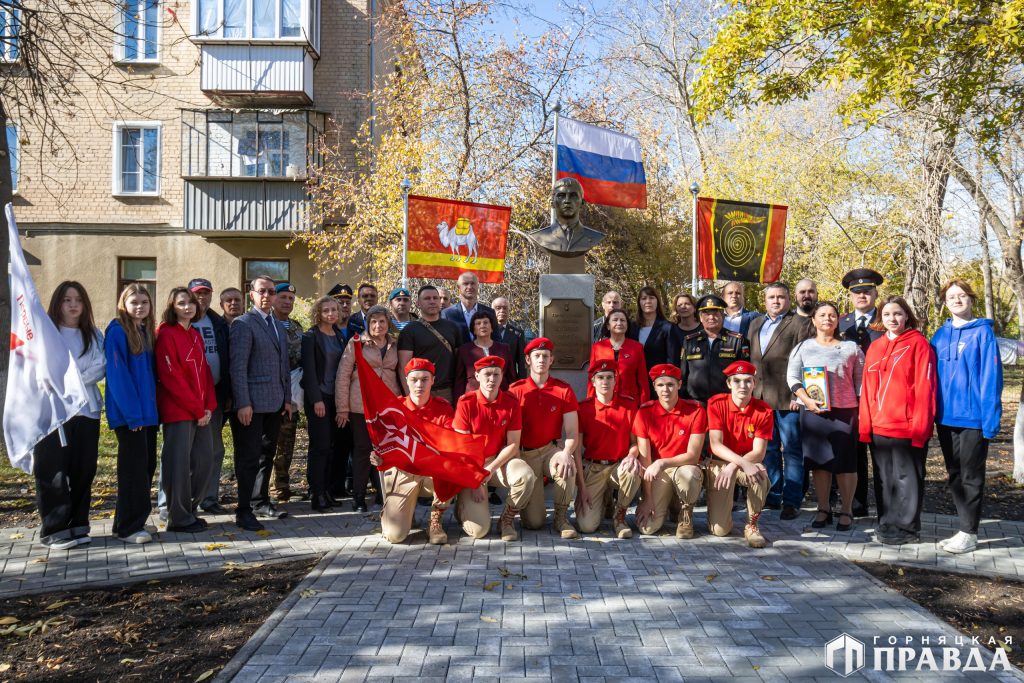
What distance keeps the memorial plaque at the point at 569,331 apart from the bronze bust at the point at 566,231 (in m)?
0.55

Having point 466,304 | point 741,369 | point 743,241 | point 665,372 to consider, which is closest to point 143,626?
point 665,372

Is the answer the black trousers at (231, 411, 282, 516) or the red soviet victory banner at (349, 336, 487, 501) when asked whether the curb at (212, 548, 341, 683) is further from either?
the black trousers at (231, 411, 282, 516)

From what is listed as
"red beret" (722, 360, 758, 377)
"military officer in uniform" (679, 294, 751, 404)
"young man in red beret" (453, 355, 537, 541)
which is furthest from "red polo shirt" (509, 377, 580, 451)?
"military officer in uniform" (679, 294, 751, 404)

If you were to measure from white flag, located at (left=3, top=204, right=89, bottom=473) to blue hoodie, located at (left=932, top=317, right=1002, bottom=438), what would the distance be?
6.20 meters

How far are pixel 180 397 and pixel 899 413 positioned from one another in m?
5.49

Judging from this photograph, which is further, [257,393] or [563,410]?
[257,393]

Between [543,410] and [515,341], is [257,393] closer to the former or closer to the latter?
[543,410]

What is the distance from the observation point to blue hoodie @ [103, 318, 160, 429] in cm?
612

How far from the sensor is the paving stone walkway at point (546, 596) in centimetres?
398

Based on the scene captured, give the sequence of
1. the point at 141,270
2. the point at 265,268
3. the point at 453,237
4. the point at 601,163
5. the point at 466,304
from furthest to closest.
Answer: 1. the point at 265,268
2. the point at 141,270
3. the point at 601,163
4. the point at 453,237
5. the point at 466,304

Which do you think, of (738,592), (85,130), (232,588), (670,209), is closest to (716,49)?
(738,592)

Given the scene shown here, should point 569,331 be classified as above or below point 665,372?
above

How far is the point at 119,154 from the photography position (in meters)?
21.5

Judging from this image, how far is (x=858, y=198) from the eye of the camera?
18469mm
